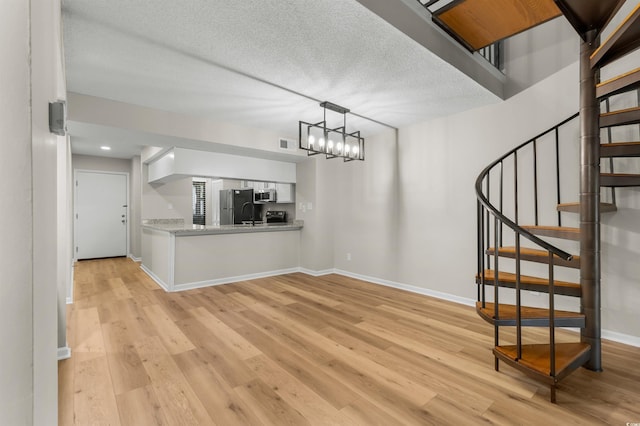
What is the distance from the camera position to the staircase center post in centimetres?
206

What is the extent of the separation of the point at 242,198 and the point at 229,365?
15.4 feet

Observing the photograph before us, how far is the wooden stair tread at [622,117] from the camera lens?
1.94 metres

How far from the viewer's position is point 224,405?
5.70ft

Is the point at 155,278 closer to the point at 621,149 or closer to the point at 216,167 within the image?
the point at 216,167

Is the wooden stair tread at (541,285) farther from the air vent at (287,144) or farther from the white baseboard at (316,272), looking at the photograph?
the air vent at (287,144)

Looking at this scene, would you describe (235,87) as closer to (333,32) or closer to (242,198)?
(333,32)

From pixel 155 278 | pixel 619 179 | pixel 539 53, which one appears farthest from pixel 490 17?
pixel 155 278

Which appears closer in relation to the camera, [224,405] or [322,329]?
[224,405]

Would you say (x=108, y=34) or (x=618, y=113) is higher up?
(x=108, y=34)

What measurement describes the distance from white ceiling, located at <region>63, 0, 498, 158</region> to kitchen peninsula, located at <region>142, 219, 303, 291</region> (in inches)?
70.9

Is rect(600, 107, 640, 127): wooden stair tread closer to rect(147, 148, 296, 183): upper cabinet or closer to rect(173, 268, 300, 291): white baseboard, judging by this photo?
rect(147, 148, 296, 183): upper cabinet

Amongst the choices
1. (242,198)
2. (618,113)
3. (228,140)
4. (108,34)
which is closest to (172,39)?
(108,34)

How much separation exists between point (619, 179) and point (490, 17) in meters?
1.61

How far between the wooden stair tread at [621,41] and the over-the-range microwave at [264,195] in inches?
195
